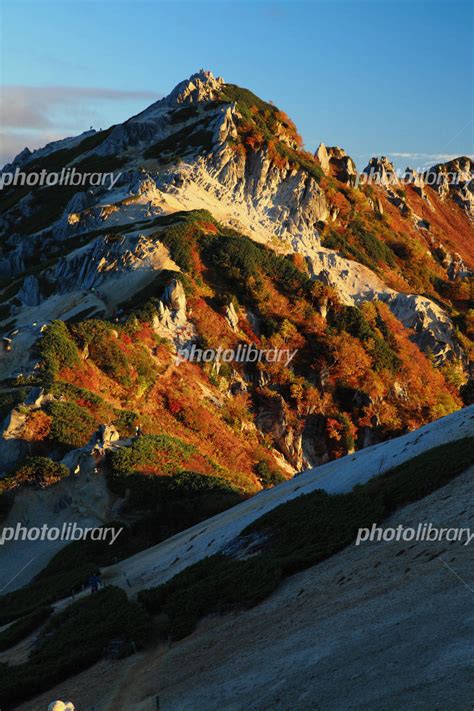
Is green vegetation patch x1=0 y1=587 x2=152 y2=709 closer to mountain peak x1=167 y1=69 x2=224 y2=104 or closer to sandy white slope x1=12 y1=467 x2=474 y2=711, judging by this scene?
sandy white slope x1=12 y1=467 x2=474 y2=711

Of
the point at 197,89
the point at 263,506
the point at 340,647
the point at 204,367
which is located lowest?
the point at 340,647

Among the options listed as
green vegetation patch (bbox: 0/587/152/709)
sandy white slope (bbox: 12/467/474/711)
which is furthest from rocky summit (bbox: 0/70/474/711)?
sandy white slope (bbox: 12/467/474/711)

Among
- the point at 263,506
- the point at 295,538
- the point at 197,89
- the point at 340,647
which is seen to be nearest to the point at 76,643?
the point at 295,538

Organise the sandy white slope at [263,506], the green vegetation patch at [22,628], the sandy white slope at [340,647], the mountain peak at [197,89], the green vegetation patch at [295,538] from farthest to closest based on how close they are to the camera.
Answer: the mountain peak at [197,89] < the sandy white slope at [263,506] < the green vegetation patch at [22,628] < the green vegetation patch at [295,538] < the sandy white slope at [340,647]

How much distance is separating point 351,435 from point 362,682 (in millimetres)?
51948

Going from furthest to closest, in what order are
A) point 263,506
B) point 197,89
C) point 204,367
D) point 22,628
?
point 197,89 → point 204,367 → point 263,506 → point 22,628

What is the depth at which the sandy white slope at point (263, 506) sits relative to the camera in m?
28.9

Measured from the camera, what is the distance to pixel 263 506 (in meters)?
32.0

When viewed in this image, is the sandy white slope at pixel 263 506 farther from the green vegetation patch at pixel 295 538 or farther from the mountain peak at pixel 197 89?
the mountain peak at pixel 197 89

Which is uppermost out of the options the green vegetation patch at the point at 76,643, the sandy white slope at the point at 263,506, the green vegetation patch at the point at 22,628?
the sandy white slope at the point at 263,506

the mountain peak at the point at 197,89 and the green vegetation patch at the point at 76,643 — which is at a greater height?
the mountain peak at the point at 197,89

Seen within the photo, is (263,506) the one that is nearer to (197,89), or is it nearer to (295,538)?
(295,538)

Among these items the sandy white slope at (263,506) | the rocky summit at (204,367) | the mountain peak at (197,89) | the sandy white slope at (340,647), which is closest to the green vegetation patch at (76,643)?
the rocky summit at (204,367)

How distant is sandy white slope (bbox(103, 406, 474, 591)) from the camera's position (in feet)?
94.7
